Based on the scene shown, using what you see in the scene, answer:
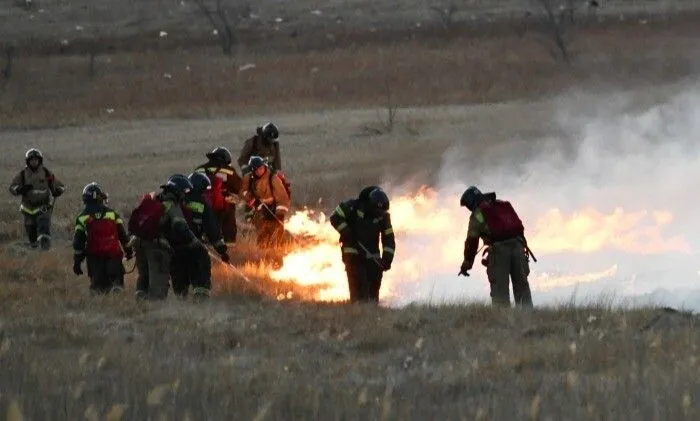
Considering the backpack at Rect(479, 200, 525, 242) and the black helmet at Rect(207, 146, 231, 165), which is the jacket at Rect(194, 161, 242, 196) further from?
the backpack at Rect(479, 200, 525, 242)

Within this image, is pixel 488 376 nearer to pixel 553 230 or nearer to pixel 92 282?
pixel 92 282

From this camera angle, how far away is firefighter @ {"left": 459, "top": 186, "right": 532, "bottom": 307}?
552 inches

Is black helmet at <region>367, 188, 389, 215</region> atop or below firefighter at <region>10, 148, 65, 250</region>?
below

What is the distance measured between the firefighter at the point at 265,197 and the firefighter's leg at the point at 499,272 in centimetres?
448

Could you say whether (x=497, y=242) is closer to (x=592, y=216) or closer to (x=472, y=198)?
(x=472, y=198)

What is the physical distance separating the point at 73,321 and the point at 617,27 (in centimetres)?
4864

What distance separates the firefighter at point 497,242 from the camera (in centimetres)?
1402

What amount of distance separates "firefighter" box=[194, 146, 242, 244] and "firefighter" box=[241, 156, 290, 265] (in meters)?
0.19

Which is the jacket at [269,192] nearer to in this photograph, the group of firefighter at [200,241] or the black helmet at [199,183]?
the group of firefighter at [200,241]

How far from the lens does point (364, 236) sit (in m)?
14.7

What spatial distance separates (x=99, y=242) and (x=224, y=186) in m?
3.96

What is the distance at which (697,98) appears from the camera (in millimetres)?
33344

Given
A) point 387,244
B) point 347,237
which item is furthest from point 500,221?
point 347,237

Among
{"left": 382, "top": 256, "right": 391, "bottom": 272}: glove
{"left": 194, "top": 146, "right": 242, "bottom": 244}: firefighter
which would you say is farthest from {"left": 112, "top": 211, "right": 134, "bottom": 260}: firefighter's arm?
{"left": 194, "top": 146, "right": 242, "bottom": 244}: firefighter
